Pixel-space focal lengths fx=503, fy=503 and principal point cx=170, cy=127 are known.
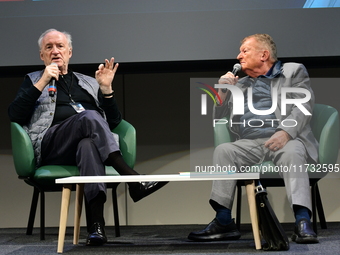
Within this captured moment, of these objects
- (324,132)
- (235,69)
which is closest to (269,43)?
(235,69)

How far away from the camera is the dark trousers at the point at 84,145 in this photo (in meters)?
2.33

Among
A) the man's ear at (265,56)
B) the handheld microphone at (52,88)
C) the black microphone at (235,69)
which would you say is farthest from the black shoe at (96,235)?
the man's ear at (265,56)

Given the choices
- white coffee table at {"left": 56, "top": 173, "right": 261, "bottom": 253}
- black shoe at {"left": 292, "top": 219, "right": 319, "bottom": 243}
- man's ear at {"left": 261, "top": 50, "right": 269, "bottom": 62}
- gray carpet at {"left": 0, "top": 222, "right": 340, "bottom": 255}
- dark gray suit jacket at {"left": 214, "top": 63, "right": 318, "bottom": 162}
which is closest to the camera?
white coffee table at {"left": 56, "top": 173, "right": 261, "bottom": 253}

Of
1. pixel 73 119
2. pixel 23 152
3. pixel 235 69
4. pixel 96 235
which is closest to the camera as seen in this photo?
pixel 96 235

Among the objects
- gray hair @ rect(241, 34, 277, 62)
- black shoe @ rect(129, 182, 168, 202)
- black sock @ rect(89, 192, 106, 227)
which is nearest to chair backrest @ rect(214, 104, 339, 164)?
gray hair @ rect(241, 34, 277, 62)

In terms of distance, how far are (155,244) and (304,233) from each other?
683mm

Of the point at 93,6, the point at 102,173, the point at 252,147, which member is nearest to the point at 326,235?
the point at 252,147

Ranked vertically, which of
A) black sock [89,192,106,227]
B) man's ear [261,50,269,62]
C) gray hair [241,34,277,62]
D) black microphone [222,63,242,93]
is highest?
gray hair [241,34,277,62]

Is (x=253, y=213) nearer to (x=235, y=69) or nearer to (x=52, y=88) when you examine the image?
(x=235, y=69)

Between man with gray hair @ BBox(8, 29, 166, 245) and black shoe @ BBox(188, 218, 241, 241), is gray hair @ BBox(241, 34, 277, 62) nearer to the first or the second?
man with gray hair @ BBox(8, 29, 166, 245)

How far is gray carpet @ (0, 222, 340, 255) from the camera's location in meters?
2.06

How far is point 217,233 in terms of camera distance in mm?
2354

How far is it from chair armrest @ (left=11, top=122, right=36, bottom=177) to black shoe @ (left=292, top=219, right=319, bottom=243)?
138 cm

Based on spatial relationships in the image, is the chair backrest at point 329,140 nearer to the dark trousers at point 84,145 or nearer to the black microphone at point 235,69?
the black microphone at point 235,69
